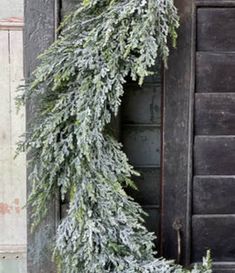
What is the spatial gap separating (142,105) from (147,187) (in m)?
0.28

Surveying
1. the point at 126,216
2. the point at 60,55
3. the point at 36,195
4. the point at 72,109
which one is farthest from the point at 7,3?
the point at 126,216

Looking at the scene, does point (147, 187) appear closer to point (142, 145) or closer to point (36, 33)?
point (142, 145)

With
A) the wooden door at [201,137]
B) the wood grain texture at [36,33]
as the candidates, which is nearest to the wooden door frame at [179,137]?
the wooden door at [201,137]

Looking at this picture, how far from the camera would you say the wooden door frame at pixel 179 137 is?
1721 millimetres

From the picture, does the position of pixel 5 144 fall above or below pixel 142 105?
below

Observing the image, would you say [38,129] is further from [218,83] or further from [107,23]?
[218,83]

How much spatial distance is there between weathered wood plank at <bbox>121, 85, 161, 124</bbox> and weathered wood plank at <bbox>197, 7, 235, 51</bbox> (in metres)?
0.21

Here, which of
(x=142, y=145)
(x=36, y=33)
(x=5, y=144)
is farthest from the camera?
(x=5, y=144)

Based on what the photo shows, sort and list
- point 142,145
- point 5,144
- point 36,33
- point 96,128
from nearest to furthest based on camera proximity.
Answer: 1. point 96,128
2. point 36,33
3. point 142,145
4. point 5,144

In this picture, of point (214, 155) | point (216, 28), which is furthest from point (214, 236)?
point (216, 28)

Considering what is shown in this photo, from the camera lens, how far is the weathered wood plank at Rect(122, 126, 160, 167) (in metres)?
1.80

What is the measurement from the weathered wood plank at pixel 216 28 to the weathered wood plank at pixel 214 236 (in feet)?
1.85

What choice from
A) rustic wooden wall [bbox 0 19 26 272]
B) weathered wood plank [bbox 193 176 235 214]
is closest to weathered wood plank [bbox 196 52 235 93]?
weathered wood plank [bbox 193 176 235 214]

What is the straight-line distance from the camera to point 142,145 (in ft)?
5.91
